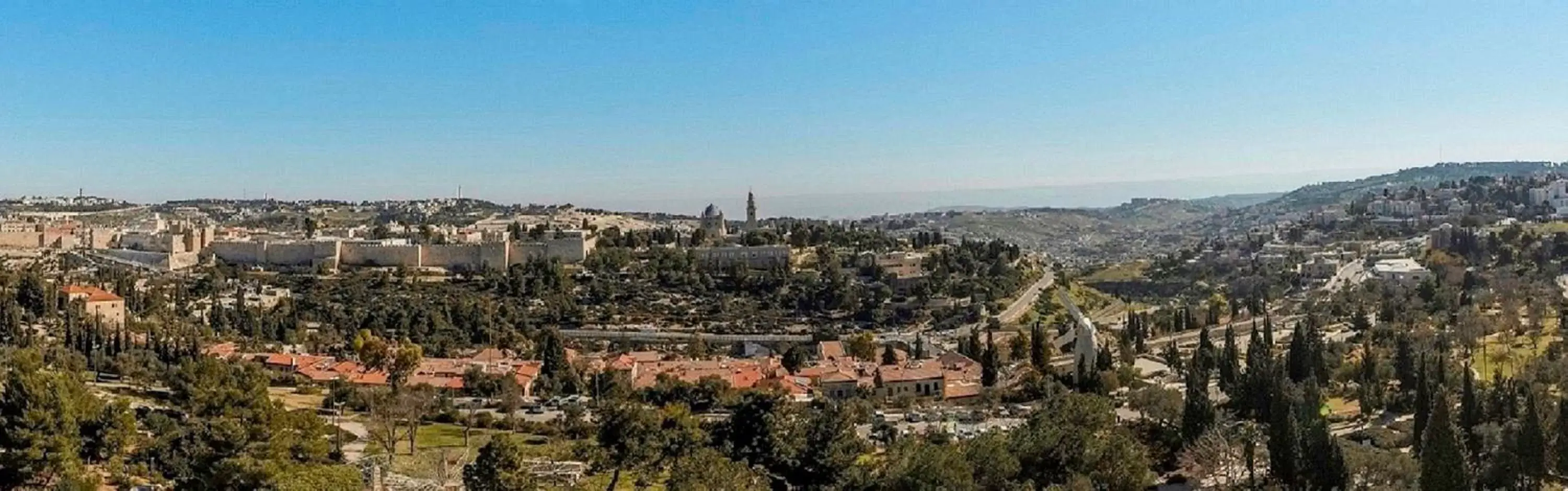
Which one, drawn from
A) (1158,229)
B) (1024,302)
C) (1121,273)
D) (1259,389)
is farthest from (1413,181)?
(1259,389)

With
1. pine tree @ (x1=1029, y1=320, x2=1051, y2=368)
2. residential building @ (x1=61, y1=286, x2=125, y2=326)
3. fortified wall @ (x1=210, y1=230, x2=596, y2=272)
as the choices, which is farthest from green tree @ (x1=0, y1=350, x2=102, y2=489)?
fortified wall @ (x1=210, y1=230, x2=596, y2=272)

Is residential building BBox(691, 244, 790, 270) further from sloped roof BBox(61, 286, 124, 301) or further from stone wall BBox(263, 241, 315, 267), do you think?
sloped roof BBox(61, 286, 124, 301)

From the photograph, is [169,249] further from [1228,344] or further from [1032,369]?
[1228,344]

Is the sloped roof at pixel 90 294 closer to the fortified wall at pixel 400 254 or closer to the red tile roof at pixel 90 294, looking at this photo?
the red tile roof at pixel 90 294

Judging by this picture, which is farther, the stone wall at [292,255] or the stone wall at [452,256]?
the stone wall at [292,255]

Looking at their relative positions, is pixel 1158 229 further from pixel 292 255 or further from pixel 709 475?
pixel 709 475

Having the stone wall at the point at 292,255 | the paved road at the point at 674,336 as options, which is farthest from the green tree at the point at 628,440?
the stone wall at the point at 292,255

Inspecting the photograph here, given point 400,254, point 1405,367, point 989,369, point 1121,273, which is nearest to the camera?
point 1405,367
